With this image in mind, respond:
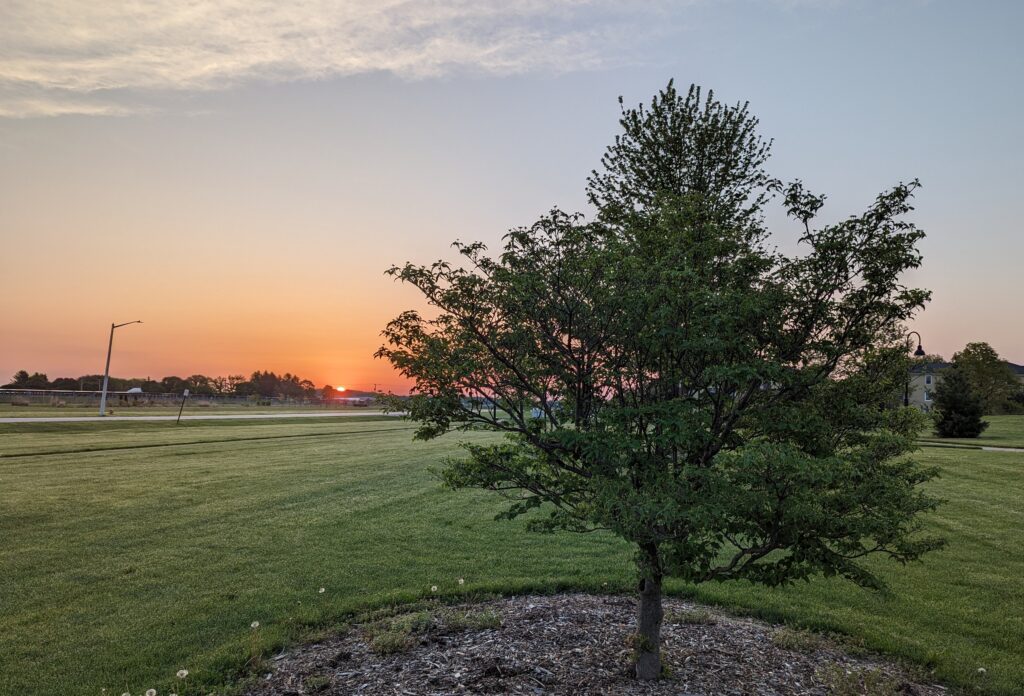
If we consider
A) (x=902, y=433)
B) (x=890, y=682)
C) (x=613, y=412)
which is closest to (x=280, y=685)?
(x=613, y=412)

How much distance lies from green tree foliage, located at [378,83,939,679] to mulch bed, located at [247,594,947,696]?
0.58 meters

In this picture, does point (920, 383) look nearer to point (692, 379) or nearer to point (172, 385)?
point (692, 379)

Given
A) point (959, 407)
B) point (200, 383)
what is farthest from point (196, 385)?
point (959, 407)

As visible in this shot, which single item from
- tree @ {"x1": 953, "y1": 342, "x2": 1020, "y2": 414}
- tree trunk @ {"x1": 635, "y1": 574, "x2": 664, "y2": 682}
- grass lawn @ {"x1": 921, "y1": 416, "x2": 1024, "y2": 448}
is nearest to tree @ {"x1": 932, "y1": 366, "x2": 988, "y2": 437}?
grass lawn @ {"x1": 921, "y1": 416, "x2": 1024, "y2": 448}

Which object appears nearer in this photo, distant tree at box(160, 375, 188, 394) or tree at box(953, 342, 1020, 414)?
tree at box(953, 342, 1020, 414)

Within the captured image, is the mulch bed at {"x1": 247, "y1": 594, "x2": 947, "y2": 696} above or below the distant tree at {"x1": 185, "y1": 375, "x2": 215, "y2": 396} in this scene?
below

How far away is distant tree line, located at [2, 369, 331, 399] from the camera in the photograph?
98.4 m

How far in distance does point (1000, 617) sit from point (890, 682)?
3.48m

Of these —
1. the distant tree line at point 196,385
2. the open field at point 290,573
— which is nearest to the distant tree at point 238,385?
the distant tree line at point 196,385

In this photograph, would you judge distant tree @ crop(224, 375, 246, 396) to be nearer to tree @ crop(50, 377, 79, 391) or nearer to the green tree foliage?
tree @ crop(50, 377, 79, 391)

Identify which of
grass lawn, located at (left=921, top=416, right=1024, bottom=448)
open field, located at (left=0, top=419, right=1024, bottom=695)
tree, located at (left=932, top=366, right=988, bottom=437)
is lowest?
open field, located at (left=0, top=419, right=1024, bottom=695)

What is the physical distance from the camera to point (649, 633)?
547 cm

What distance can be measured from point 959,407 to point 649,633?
128 ft

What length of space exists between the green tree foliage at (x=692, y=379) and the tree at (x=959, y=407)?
37588mm
